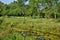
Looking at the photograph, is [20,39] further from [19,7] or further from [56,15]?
[19,7]

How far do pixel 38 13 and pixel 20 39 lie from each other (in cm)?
3976

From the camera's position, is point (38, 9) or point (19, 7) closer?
point (38, 9)

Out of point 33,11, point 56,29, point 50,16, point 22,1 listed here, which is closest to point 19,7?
point 22,1

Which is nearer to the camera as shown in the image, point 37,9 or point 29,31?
point 29,31

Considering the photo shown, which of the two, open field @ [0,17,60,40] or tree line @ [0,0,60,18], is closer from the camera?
open field @ [0,17,60,40]

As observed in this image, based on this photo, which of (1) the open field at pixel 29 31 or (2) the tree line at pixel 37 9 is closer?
(1) the open field at pixel 29 31

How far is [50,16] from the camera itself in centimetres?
4775

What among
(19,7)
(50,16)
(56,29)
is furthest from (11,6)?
(56,29)

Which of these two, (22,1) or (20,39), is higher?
(22,1)

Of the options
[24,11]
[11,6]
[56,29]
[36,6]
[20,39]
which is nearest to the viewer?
[20,39]

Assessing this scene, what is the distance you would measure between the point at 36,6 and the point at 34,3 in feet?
4.13

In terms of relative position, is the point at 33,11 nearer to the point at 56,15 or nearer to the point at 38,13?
the point at 38,13

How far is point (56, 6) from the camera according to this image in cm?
4506

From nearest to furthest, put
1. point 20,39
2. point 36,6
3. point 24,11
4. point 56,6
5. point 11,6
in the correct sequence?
point 20,39, point 56,6, point 36,6, point 24,11, point 11,6
